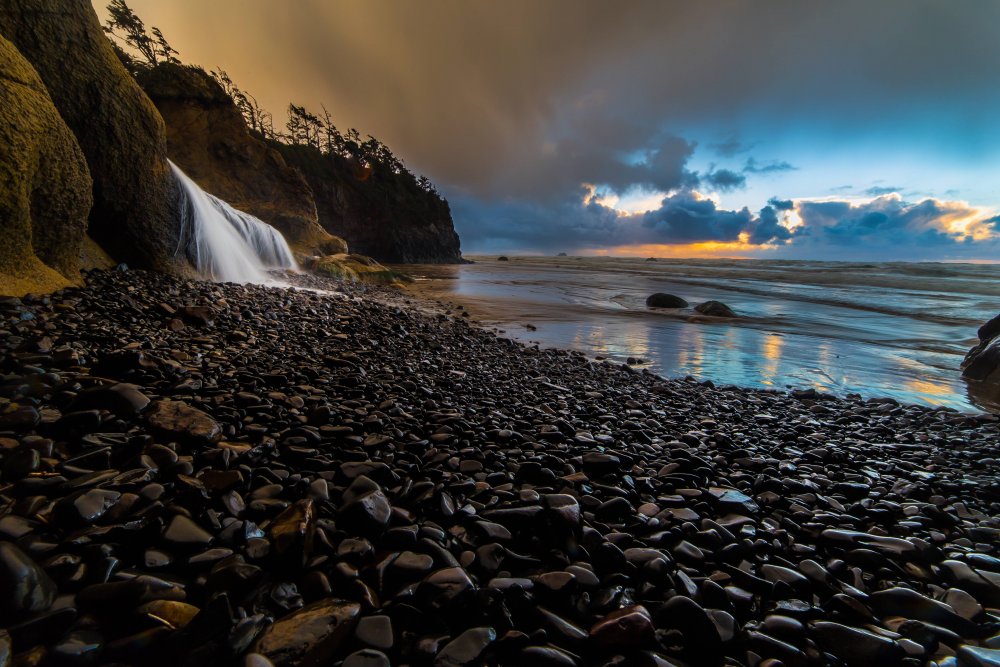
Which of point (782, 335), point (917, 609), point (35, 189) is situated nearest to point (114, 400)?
point (917, 609)

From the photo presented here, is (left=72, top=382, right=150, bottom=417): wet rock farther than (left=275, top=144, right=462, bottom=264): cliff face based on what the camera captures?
No

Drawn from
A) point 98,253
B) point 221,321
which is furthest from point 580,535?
point 98,253

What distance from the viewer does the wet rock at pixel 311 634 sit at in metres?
1.31

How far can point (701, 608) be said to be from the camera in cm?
170

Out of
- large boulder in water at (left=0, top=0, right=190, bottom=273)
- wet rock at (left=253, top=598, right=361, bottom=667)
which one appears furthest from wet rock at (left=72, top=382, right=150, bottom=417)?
large boulder in water at (left=0, top=0, right=190, bottom=273)

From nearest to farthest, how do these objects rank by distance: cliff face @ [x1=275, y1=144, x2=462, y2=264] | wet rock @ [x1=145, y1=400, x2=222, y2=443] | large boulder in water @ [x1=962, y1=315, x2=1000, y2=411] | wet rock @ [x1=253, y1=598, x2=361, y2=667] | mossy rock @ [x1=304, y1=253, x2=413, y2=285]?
wet rock @ [x1=253, y1=598, x2=361, y2=667] → wet rock @ [x1=145, y1=400, x2=222, y2=443] → large boulder in water @ [x1=962, y1=315, x2=1000, y2=411] → mossy rock @ [x1=304, y1=253, x2=413, y2=285] → cliff face @ [x1=275, y1=144, x2=462, y2=264]

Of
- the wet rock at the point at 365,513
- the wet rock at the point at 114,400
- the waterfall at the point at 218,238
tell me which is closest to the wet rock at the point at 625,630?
the wet rock at the point at 365,513

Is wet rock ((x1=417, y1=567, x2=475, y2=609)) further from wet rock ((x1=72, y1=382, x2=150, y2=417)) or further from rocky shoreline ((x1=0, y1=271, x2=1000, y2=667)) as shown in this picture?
wet rock ((x1=72, y1=382, x2=150, y2=417))

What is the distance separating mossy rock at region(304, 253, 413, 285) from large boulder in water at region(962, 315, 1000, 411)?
20.8m

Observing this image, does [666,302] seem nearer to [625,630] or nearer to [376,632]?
[625,630]

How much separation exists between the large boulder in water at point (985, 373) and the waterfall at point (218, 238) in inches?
645

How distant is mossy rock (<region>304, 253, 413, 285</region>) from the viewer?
20.6 m

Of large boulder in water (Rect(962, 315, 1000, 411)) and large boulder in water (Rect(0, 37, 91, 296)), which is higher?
large boulder in water (Rect(0, 37, 91, 296))

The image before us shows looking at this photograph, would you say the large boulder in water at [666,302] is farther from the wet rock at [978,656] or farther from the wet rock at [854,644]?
the wet rock at [854,644]
